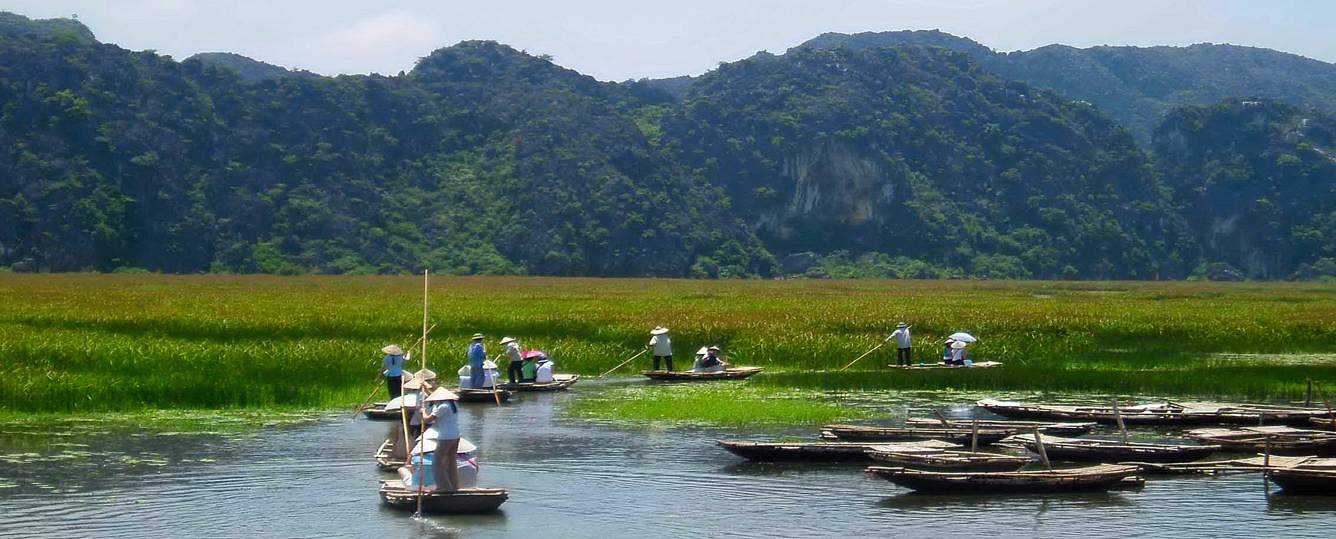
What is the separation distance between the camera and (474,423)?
25.5 metres

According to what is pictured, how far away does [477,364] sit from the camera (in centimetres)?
2831

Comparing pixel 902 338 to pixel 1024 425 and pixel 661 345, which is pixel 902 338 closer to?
pixel 661 345

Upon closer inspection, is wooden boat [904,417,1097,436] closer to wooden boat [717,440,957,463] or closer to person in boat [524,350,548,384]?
wooden boat [717,440,957,463]

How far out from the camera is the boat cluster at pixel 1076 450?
1812cm

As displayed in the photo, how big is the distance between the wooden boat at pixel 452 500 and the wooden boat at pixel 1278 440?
10976 mm

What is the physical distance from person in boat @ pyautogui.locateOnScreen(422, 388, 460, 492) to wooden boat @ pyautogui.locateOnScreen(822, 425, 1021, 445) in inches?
280

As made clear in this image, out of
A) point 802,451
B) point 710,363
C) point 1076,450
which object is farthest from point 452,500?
point 710,363

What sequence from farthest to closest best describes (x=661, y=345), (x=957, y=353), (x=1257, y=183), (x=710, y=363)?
1. (x=1257, y=183)
2. (x=957, y=353)
3. (x=661, y=345)
4. (x=710, y=363)

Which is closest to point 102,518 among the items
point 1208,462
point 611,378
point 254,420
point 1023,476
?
point 254,420

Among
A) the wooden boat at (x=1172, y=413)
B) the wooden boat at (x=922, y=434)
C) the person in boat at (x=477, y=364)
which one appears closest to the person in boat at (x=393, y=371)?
the person in boat at (x=477, y=364)

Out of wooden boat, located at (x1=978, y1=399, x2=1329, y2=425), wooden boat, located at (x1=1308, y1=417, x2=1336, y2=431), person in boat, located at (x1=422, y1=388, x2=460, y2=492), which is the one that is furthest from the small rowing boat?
person in boat, located at (x1=422, y1=388, x2=460, y2=492)

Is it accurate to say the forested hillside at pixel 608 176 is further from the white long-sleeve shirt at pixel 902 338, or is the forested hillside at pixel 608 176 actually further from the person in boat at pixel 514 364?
the person in boat at pixel 514 364

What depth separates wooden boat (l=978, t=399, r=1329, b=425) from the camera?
2408 centimetres

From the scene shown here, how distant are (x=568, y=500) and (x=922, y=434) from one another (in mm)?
5968
